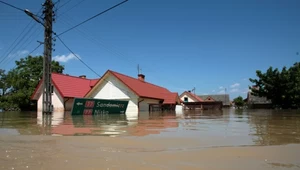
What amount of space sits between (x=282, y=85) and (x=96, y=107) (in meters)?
31.1

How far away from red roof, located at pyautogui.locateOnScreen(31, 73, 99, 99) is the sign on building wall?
1083 cm

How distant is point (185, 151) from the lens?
4.95 metres

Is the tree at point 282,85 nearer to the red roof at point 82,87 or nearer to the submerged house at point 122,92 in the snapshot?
the red roof at point 82,87

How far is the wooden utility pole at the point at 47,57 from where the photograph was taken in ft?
70.4

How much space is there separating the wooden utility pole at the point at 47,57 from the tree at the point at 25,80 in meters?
23.7

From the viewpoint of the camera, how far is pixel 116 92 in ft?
103

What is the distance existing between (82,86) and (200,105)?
1968 cm

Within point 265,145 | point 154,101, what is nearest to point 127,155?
point 265,145

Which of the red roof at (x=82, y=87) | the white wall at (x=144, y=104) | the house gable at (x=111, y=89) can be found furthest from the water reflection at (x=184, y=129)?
the red roof at (x=82, y=87)

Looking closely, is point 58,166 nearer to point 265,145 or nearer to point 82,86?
point 265,145

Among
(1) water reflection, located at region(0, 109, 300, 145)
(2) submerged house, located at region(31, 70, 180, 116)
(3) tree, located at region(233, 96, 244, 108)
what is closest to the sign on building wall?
(2) submerged house, located at region(31, 70, 180, 116)

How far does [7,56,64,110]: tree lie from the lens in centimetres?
4297

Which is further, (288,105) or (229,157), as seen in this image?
(288,105)

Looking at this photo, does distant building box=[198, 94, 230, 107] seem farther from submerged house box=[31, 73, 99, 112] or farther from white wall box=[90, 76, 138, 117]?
white wall box=[90, 76, 138, 117]
